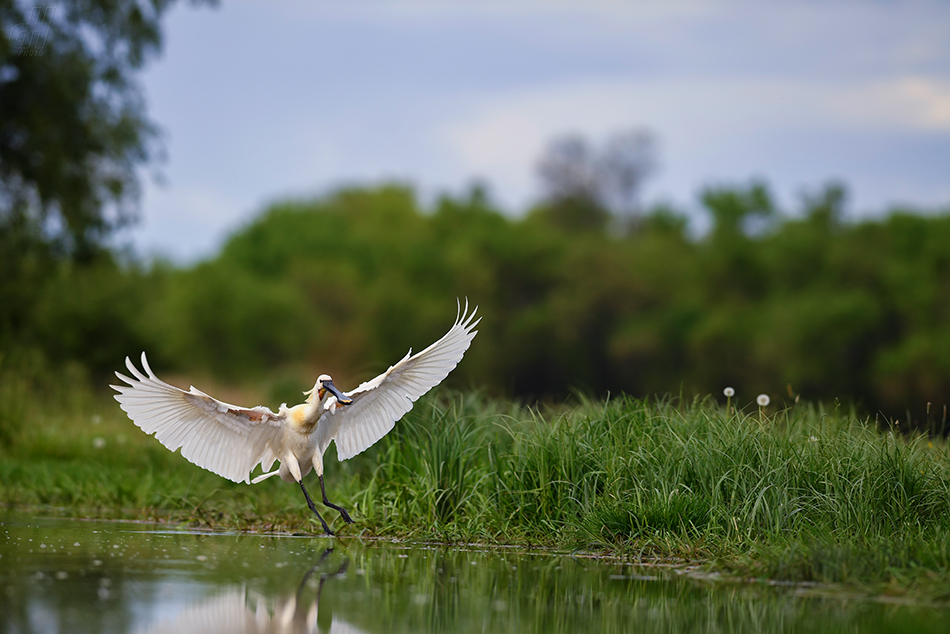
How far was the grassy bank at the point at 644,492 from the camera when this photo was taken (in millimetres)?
6566

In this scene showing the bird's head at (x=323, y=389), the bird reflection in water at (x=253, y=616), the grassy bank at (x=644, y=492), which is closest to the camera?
the bird reflection in water at (x=253, y=616)

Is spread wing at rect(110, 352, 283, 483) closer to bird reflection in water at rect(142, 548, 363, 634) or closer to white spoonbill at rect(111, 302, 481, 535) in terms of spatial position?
white spoonbill at rect(111, 302, 481, 535)

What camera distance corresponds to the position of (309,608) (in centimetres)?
517

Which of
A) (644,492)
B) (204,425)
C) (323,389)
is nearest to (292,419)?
(323,389)

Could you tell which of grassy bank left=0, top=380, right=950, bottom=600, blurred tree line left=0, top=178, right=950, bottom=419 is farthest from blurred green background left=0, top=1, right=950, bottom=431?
grassy bank left=0, top=380, right=950, bottom=600

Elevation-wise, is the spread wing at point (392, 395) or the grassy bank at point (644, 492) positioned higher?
the spread wing at point (392, 395)

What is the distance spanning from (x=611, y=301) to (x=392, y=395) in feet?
147

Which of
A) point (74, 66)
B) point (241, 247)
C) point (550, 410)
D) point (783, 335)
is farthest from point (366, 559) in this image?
point (241, 247)

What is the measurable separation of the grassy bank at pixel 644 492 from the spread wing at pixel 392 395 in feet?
1.91

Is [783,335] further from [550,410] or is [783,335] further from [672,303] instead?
[550,410]

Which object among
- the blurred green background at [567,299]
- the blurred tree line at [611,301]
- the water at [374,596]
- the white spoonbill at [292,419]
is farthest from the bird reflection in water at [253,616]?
the blurred tree line at [611,301]

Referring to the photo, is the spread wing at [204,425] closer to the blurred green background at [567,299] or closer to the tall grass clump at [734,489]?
the tall grass clump at [734,489]

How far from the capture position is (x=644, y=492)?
7477mm

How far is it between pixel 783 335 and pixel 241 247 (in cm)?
3377
